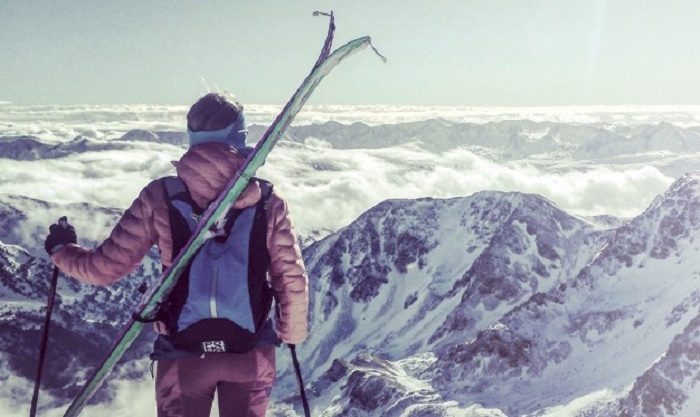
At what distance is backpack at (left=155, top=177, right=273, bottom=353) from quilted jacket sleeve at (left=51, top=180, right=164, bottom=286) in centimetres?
28

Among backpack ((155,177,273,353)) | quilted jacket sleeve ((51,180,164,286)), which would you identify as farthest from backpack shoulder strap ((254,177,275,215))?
→ quilted jacket sleeve ((51,180,164,286))

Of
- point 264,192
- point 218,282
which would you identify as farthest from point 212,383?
point 264,192

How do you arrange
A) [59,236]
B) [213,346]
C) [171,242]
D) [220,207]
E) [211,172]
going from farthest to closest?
[59,236]
[171,242]
[213,346]
[211,172]
[220,207]

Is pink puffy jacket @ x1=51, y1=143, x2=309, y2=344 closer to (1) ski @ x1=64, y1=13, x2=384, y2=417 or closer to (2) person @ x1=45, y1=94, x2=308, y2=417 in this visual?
(2) person @ x1=45, y1=94, x2=308, y2=417

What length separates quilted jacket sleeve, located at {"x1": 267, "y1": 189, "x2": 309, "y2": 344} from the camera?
893cm

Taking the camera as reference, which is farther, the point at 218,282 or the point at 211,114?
the point at 211,114

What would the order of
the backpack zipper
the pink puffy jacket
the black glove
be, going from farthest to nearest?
the black glove → the pink puffy jacket → the backpack zipper

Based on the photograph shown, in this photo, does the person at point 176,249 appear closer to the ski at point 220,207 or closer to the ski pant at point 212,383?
the ski pant at point 212,383

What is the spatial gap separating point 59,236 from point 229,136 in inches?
116

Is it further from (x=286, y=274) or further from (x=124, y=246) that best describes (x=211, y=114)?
(x=286, y=274)

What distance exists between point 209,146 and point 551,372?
208m

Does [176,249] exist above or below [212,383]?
above

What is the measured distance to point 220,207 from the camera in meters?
8.50

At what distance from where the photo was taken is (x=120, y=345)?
9172 millimetres
